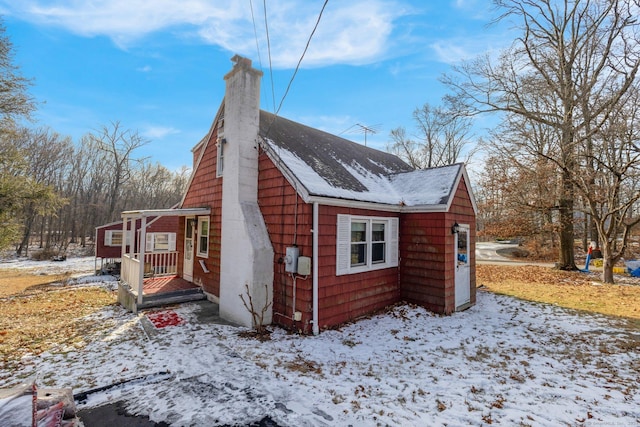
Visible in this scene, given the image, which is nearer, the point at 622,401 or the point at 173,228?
the point at 622,401

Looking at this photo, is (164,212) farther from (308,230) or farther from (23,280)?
(23,280)

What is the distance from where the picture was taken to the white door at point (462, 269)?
8.58 metres

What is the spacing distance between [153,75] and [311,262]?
9.62 m

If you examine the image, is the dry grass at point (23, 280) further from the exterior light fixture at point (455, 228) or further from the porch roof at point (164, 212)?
the exterior light fixture at point (455, 228)

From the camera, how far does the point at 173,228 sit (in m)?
19.0

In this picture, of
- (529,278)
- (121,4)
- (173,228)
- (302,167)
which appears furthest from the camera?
(173,228)

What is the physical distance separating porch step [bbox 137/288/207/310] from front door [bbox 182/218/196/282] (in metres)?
1.26

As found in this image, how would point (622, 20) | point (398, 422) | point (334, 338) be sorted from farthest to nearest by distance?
point (622, 20), point (334, 338), point (398, 422)

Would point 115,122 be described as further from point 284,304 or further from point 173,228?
point 284,304

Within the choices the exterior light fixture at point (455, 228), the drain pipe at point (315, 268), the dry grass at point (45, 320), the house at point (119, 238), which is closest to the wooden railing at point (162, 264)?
the dry grass at point (45, 320)

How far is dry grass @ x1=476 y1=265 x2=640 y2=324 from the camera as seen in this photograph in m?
8.80

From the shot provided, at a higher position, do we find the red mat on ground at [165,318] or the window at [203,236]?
the window at [203,236]

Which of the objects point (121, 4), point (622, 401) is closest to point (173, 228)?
point (121, 4)

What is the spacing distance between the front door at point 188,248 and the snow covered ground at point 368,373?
325 centimetres
